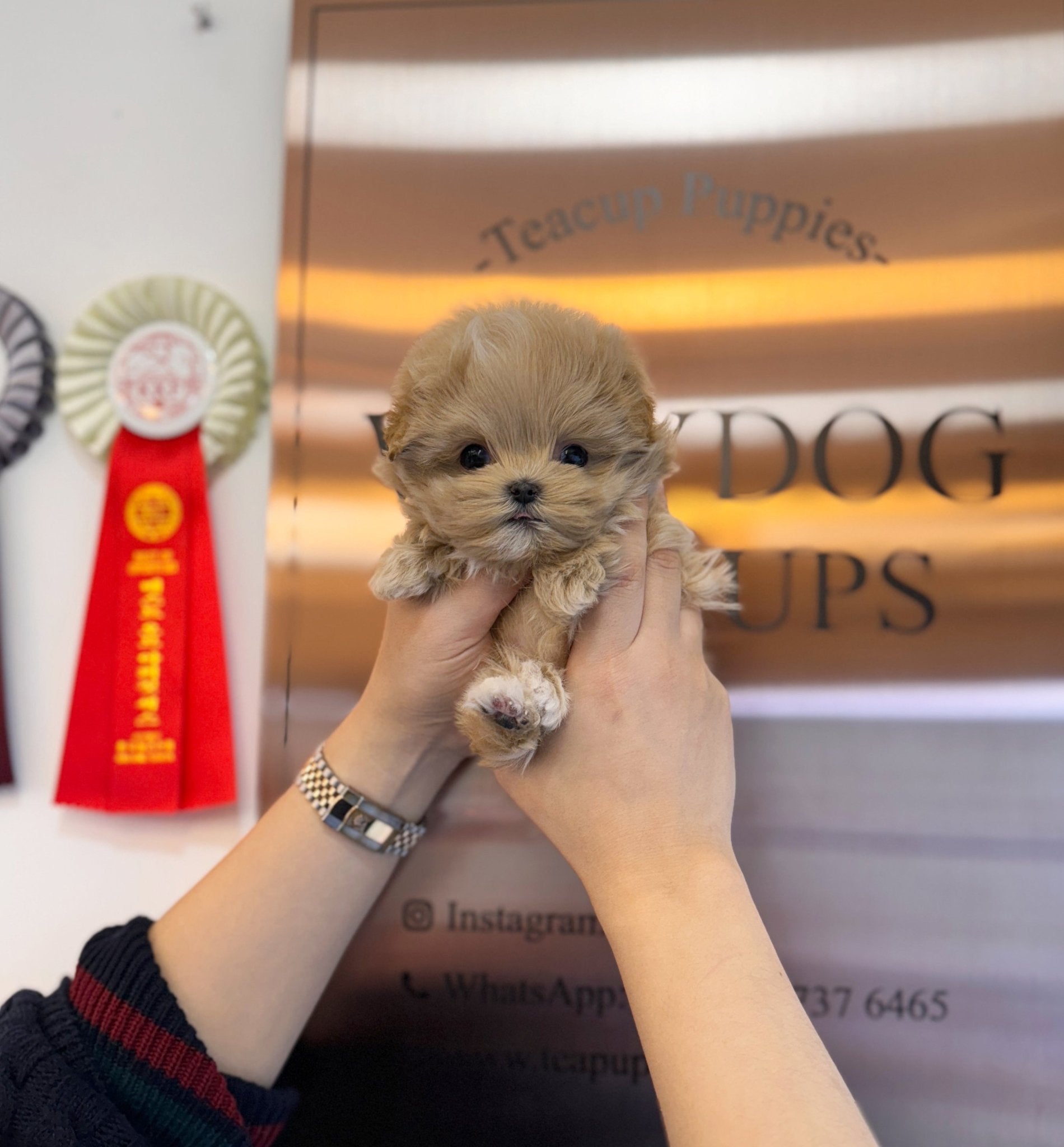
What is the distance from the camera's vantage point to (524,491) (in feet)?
2.56

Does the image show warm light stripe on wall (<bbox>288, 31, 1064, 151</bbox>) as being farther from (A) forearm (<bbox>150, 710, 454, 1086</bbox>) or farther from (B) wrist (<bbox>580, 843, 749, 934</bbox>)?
(B) wrist (<bbox>580, 843, 749, 934</bbox>)

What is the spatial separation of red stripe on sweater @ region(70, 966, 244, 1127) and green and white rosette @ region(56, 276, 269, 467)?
2.74ft

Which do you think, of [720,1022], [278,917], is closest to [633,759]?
[720,1022]

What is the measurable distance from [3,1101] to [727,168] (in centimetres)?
161

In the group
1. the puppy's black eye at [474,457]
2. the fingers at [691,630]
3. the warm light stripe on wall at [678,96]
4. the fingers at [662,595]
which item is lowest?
the fingers at [691,630]

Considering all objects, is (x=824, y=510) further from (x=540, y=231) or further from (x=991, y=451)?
(x=540, y=231)

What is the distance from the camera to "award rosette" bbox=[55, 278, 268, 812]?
136 cm

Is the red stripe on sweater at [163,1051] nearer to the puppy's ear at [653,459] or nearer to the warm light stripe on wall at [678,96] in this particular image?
the puppy's ear at [653,459]

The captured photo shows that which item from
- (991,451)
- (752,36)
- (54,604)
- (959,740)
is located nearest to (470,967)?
(959,740)

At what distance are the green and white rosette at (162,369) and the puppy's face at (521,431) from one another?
64 centimetres

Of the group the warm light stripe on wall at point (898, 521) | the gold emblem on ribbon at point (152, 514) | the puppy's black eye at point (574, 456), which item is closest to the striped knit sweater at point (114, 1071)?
the gold emblem on ribbon at point (152, 514)

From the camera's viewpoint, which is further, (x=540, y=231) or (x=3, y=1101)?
(x=540, y=231)

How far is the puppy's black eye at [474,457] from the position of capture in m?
0.82

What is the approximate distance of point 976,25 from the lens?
1.31 m
